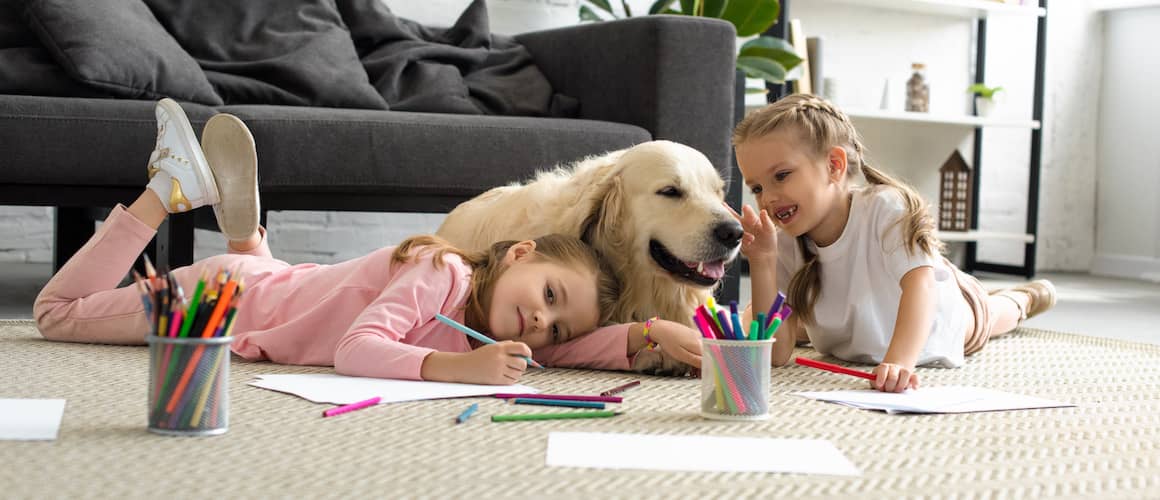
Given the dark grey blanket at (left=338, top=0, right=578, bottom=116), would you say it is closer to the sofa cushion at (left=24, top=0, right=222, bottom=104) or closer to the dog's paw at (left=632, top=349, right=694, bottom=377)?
the sofa cushion at (left=24, top=0, right=222, bottom=104)

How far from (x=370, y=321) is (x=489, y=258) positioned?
279mm

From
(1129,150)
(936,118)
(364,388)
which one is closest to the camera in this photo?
(364,388)

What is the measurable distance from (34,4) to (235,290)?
1943mm

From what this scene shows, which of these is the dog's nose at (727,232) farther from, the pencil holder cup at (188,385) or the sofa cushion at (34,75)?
the sofa cushion at (34,75)

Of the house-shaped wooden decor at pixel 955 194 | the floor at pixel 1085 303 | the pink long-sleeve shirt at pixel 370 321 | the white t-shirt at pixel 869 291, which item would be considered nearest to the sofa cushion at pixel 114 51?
the floor at pixel 1085 303

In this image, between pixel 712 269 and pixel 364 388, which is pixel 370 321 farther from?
pixel 712 269

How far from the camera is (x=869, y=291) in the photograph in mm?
1976

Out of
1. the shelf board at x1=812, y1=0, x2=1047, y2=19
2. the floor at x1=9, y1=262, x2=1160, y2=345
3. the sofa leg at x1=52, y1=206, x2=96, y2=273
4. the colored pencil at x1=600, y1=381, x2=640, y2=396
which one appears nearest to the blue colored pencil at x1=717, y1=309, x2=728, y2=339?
the colored pencil at x1=600, y1=381, x2=640, y2=396

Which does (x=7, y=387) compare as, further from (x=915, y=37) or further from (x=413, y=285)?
(x=915, y=37)

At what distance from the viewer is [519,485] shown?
3.38 feet

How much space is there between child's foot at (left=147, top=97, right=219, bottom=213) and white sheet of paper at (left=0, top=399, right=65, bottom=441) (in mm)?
606

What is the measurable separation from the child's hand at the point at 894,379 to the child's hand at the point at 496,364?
527 millimetres

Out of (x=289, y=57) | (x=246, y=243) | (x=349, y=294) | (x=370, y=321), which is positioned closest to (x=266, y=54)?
(x=289, y=57)

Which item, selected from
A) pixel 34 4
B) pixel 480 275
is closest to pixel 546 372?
pixel 480 275
